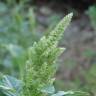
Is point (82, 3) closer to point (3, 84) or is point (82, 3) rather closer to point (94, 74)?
point (94, 74)

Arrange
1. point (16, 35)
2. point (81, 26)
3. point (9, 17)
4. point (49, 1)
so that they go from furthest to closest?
1. point (49, 1)
2. point (81, 26)
3. point (9, 17)
4. point (16, 35)

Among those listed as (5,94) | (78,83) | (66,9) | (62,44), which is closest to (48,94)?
(5,94)

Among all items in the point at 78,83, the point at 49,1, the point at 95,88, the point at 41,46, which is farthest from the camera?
the point at 49,1

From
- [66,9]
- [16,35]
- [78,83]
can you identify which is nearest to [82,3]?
[66,9]

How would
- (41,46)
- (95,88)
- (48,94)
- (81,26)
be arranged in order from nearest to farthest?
(41,46) → (48,94) → (95,88) → (81,26)

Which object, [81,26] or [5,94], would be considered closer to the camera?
[5,94]

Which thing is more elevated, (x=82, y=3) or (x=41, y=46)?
(x=82, y=3)

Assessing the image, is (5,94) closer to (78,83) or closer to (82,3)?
(78,83)

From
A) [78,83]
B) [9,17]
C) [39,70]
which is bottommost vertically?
[39,70]

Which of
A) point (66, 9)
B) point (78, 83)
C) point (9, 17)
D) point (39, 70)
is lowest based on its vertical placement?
point (39, 70)
